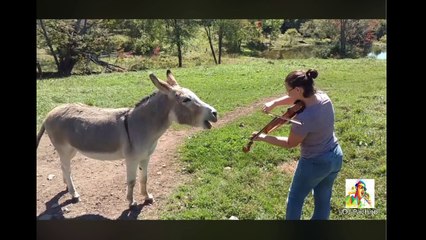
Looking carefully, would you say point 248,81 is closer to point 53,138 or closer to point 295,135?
point 295,135

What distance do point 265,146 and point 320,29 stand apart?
1061mm

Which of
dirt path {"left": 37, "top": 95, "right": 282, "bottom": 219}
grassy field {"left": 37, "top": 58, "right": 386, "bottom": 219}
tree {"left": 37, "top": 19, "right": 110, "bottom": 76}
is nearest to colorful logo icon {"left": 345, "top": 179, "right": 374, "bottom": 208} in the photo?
grassy field {"left": 37, "top": 58, "right": 386, "bottom": 219}

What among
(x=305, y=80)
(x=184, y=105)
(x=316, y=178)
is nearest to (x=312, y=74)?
(x=305, y=80)

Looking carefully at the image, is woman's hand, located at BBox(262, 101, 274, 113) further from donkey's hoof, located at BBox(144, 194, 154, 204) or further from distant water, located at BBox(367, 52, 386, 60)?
donkey's hoof, located at BBox(144, 194, 154, 204)

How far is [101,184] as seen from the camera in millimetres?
4438

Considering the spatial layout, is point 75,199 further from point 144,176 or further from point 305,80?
point 305,80

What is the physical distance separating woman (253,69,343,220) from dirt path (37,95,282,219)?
2.36 feet

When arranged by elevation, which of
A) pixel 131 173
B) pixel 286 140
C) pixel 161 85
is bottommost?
pixel 131 173

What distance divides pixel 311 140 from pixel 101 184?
1.74 meters

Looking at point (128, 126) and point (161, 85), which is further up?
point (161, 85)
